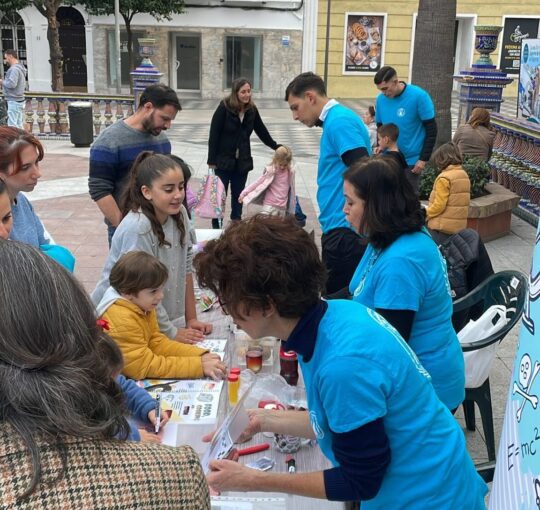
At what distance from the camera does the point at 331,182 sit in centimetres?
420

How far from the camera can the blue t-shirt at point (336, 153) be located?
159 inches

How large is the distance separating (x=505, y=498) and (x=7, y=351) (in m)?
1.12

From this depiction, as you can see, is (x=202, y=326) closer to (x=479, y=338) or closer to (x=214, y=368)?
(x=214, y=368)

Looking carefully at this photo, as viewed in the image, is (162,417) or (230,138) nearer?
(162,417)

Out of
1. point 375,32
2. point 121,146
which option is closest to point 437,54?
point 121,146

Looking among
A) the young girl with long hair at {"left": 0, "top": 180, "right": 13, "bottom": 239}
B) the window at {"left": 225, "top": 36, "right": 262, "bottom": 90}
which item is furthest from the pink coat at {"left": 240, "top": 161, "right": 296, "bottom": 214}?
the window at {"left": 225, "top": 36, "right": 262, "bottom": 90}

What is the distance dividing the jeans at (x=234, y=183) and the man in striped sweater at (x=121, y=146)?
9.72ft

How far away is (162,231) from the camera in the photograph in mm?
3312

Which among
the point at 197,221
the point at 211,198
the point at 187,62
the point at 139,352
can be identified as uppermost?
the point at 187,62

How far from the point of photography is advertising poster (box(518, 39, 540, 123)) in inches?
368

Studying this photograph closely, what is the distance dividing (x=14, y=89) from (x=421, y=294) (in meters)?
12.6

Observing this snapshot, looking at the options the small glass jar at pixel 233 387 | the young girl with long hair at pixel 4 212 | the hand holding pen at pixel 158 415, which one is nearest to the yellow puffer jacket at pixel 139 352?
the small glass jar at pixel 233 387

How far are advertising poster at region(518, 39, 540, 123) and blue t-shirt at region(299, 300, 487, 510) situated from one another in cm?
842

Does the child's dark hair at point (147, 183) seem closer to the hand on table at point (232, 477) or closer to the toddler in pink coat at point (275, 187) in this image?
the hand on table at point (232, 477)
